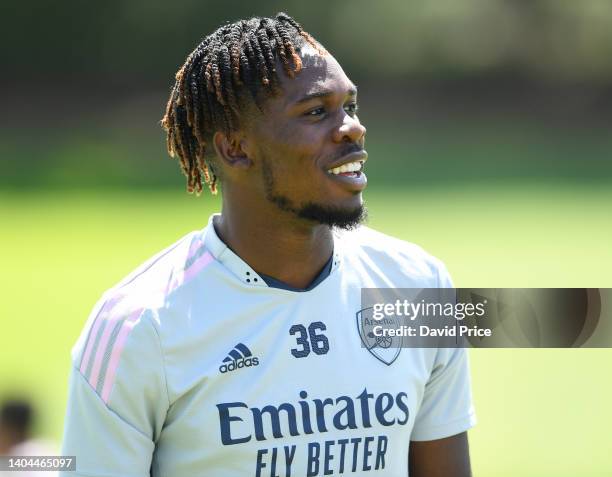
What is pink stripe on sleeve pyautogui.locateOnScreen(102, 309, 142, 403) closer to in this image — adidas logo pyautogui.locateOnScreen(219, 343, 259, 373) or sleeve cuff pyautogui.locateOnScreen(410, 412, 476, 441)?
adidas logo pyautogui.locateOnScreen(219, 343, 259, 373)

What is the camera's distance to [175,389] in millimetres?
2879

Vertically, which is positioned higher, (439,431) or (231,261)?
(231,261)

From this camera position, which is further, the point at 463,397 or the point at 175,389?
the point at 463,397

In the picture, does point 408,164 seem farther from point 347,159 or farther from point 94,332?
point 94,332

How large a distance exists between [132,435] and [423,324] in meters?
0.89

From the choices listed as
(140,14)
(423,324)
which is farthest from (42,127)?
(423,324)

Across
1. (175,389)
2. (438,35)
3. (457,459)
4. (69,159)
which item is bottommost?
(457,459)

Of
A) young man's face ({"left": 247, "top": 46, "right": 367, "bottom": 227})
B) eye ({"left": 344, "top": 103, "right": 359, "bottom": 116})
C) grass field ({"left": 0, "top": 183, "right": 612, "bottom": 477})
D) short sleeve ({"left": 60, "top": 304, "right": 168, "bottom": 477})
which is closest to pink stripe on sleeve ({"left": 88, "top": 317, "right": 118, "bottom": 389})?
short sleeve ({"left": 60, "top": 304, "right": 168, "bottom": 477})

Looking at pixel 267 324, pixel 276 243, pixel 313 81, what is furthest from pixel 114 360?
pixel 313 81

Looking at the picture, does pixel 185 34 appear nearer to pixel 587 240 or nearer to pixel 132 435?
pixel 587 240

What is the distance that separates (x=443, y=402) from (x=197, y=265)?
0.81 metres

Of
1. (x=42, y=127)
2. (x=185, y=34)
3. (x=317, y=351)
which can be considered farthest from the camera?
(x=185, y=34)

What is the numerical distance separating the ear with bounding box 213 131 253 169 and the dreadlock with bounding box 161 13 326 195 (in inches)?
1.0

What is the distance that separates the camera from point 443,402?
128 inches
